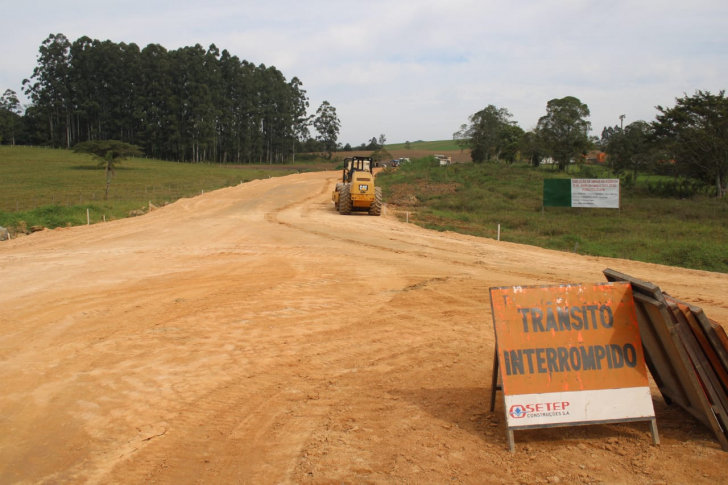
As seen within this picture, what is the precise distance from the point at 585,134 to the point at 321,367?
5393 cm

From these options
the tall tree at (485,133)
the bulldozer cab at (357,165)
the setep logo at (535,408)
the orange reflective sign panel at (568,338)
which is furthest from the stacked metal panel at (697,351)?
the tall tree at (485,133)

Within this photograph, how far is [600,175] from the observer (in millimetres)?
52562

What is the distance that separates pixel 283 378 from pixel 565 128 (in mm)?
53790

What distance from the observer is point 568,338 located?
5.10m

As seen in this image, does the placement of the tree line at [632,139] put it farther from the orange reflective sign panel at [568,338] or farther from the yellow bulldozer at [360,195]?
the orange reflective sign panel at [568,338]

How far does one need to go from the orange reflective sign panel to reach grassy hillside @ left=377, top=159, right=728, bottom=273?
14.4 m

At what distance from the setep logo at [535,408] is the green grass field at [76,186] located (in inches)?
947

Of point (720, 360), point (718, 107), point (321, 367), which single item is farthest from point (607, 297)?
point (718, 107)

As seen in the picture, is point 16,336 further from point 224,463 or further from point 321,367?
point 224,463

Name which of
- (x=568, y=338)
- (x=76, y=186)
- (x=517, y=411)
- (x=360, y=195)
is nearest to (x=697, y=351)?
(x=568, y=338)

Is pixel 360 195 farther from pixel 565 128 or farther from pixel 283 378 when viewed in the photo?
pixel 565 128

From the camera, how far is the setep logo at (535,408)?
4.84 meters

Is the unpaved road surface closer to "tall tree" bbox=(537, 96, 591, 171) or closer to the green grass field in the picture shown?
the green grass field

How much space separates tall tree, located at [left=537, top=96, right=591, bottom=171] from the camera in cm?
5403
